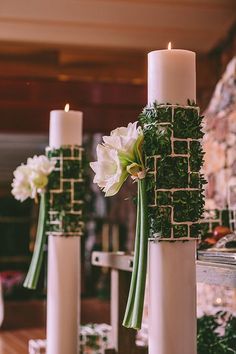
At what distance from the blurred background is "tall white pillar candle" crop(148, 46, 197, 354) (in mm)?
2217

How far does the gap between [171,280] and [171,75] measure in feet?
1.88

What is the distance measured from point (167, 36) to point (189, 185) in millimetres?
3172

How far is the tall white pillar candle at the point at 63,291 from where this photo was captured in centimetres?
288

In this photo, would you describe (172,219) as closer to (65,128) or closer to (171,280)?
(171,280)

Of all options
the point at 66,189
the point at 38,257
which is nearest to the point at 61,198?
the point at 66,189

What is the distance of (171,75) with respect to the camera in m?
2.02

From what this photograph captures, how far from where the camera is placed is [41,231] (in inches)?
118

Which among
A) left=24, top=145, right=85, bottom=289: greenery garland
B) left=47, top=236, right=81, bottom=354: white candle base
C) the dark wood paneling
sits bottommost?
left=47, top=236, right=81, bottom=354: white candle base

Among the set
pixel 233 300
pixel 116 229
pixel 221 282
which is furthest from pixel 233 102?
pixel 116 229

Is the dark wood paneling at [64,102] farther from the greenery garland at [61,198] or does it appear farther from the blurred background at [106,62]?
the greenery garland at [61,198]

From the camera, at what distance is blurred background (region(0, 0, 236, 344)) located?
14.8 feet

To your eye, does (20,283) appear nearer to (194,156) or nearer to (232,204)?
(232,204)

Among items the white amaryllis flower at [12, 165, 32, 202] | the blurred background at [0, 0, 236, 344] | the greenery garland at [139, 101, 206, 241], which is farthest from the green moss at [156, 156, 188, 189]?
the blurred background at [0, 0, 236, 344]

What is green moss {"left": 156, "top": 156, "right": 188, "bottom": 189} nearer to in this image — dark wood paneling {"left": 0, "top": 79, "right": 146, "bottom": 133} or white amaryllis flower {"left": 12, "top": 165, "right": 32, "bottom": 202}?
white amaryllis flower {"left": 12, "top": 165, "right": 32, "bottom": 202}
